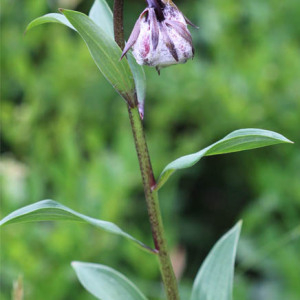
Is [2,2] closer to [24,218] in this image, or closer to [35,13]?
[35,13]

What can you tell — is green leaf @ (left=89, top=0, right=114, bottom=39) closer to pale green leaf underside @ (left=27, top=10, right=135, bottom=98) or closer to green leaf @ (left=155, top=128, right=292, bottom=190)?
pale green leaf underside @ (left=27, top=10, right=135, bottom=98)

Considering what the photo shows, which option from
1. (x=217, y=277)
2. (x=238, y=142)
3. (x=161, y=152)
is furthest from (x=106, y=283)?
(x=161, y=152)

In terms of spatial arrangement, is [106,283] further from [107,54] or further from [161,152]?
[161,152]

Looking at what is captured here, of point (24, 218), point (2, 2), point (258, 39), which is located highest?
point (2, 2)

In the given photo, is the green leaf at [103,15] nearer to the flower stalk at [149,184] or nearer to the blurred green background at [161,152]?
the flower stalk at [149,184]

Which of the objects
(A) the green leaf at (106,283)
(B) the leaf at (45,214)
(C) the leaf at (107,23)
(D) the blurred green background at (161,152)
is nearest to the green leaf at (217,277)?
(A) the green leaf at (106,283)

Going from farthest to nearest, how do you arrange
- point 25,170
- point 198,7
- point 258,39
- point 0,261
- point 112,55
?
point 198,7 < point 258,39 < point 25,170 < point 0,261 < point 112,55

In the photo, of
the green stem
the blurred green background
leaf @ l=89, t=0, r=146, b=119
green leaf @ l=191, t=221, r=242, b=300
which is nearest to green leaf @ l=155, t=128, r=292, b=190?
the green stem

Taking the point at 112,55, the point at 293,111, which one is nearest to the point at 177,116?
the point at 293,111
